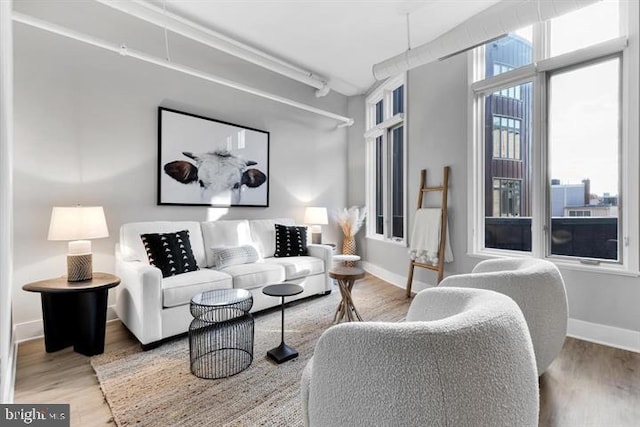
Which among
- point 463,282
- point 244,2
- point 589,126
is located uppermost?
point 244,2

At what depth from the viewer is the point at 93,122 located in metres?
2.97

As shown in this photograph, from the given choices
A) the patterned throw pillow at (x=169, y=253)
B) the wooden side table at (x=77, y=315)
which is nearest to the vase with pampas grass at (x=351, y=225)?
the patterned throw pillow at (x=169, y=253)

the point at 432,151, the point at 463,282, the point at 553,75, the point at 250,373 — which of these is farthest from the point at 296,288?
the point at 553,75

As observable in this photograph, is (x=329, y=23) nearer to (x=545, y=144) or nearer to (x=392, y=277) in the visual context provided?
(x=545, y=144)

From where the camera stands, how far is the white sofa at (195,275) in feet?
7.95

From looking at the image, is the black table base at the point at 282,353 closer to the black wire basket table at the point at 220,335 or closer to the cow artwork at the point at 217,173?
the black wire basket table at the point at 220,335

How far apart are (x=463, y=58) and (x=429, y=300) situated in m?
3.30

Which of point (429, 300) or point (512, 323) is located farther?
point (429, 300)

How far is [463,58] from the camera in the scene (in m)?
3.47

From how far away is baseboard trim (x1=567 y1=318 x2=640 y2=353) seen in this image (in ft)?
7.81

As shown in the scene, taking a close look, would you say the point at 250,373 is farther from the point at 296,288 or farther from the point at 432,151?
the point at 432,151

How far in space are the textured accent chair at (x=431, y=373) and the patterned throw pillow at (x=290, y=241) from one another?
295cm

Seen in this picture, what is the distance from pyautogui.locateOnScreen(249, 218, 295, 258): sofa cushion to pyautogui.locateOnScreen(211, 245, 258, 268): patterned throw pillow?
15.4 inches

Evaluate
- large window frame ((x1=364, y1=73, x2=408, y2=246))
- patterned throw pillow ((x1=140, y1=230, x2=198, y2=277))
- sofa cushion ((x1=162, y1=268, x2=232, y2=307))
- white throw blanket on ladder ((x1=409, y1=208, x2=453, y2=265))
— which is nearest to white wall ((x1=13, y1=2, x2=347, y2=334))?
patterned throw pillow ((x1=140, y1=230, x2=198, y2=277))
